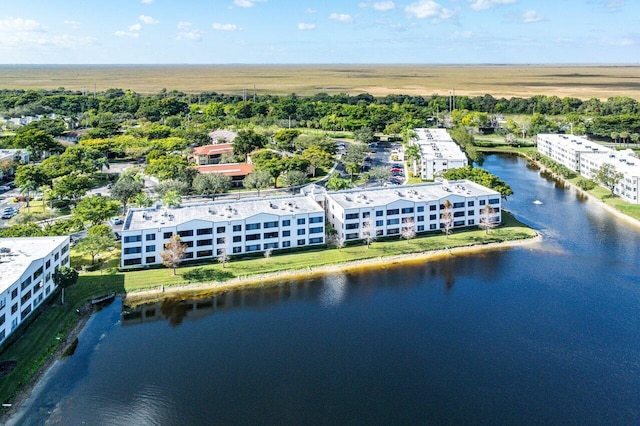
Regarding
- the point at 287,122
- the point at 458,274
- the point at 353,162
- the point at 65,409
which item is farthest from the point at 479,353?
the point at 287,122

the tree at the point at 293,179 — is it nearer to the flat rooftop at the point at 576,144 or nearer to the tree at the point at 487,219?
the tree at the point at 487,219

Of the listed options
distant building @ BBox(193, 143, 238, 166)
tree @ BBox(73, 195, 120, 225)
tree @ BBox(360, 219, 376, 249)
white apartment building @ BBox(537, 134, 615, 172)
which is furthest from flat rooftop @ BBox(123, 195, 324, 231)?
white apartment building @ BBox(537, 134, 615, 172)

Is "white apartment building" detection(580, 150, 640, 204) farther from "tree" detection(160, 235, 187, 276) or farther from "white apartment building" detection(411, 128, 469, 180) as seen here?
"tree" detection(160, 235, 187, 276)

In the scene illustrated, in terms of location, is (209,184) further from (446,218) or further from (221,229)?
(446,218)

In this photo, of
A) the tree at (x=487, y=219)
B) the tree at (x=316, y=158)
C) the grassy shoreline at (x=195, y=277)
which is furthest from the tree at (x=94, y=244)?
the tree at (x=316, y=158)

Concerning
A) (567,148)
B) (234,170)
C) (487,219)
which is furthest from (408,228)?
(567,148)

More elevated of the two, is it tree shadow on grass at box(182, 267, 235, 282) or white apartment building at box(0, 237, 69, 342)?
white apartment building at box(0, 237, 69, 342)
